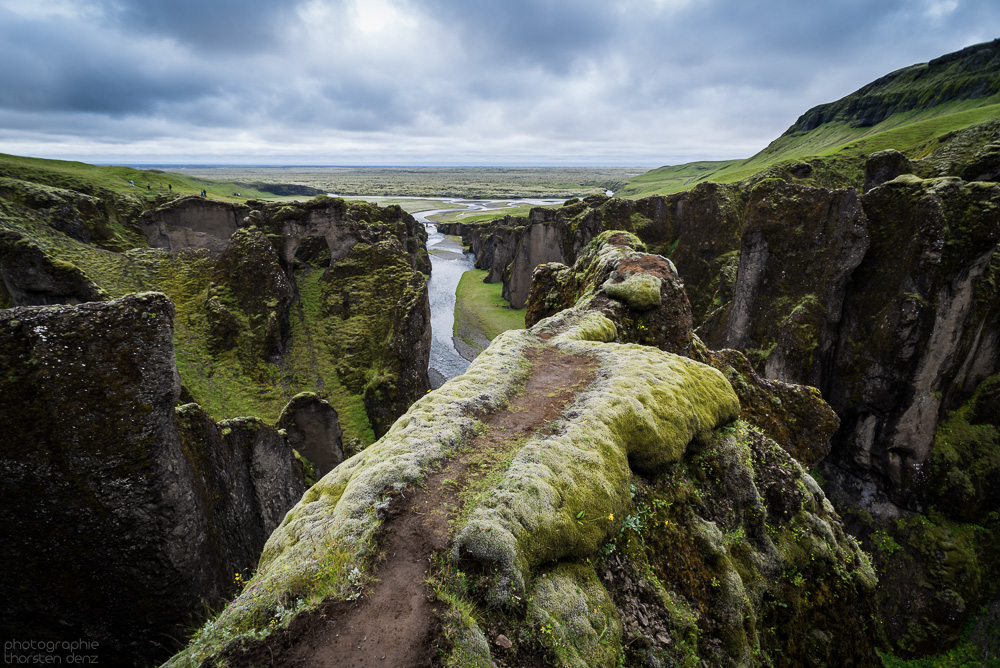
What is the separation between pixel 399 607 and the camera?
5445 millimetres

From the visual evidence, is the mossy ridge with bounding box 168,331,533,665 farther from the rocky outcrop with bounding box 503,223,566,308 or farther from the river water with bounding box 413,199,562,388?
the rocky outcrop with bounding box 503,223,566,308

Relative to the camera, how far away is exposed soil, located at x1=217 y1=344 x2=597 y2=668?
4895mm

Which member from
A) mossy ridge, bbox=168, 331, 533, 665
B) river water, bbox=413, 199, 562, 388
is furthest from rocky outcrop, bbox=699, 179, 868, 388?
river water, bbox=413, 199, 562, 388

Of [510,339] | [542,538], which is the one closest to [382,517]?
[542,538]

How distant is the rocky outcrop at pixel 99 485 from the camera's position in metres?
9.36

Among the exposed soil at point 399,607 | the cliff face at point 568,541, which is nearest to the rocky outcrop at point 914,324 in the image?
the cliff face at point 568,541

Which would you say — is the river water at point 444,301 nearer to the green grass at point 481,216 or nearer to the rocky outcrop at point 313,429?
the green grass at point 481,216

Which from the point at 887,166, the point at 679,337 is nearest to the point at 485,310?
the point at 887,166

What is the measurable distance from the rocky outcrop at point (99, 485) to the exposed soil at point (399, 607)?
7.79m

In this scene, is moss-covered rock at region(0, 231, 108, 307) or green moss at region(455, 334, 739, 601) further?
moss-covered rock at region(0, 231, 108, 307)

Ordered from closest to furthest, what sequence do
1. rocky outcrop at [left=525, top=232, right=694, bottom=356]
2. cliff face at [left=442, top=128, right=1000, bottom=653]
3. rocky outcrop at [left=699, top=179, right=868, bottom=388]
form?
rocky outcrop at [left=525, top=232, right=694, bottom=356], cliff face at [left=442, top=128, right=1000, bottom=653], rocky outcrop at [left=699, top=179, right=868, bottom=388]

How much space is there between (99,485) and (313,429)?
1339 centimetres

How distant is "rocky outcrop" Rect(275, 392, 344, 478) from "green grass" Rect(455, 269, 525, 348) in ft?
97.1

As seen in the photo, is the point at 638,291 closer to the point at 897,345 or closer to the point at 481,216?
the point at 897,345
